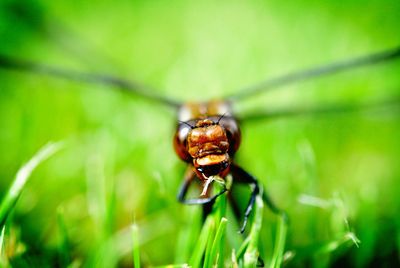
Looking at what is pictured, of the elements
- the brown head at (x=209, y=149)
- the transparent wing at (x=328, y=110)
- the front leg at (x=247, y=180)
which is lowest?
the front leg at (x=247, y=180)

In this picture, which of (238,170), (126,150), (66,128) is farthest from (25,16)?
(238,170)

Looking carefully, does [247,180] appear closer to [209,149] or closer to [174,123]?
[209,149]

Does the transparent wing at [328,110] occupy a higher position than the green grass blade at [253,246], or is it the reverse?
the transparent wing at [328,110]

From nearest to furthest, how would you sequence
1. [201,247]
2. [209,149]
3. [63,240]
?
[209,149] < [201,247] < [63,240]

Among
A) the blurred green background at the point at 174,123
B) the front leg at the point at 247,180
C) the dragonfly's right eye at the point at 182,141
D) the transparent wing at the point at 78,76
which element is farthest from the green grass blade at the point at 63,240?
the transparent wing at the point at 78,76

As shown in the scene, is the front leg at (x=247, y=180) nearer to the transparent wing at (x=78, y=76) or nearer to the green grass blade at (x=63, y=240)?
the green grass blade at (x=63, y=240)

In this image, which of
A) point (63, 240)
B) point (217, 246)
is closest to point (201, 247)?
point (217, 246)

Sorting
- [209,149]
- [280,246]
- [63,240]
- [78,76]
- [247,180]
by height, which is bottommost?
[280,246]

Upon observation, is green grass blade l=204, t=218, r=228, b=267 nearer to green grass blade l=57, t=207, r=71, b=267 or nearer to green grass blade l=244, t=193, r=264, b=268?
green grass blade l=244, t=193, r=264, b=268

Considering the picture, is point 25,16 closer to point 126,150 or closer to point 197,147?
point 126,150

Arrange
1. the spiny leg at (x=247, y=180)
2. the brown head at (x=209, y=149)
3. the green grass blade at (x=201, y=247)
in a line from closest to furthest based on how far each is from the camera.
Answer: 1. the brown head at (x=209, y=149)
2. the green grass blade at (x=201, y=247)
3. the spiny leg at (x=247, y=180)
